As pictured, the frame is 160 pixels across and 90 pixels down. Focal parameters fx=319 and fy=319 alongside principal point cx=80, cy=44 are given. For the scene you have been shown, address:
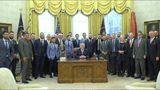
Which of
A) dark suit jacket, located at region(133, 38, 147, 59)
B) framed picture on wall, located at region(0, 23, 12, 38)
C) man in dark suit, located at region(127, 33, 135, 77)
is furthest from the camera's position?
framed picture on wall, located at region(0, 23, 12, 38)

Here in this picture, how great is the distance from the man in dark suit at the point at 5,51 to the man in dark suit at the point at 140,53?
14.0 ft

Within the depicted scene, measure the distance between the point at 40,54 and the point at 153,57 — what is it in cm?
408

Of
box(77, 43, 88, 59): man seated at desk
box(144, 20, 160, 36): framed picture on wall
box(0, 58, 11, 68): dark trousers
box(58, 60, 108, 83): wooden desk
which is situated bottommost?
box(58, 60, 108, 83): wooden desk

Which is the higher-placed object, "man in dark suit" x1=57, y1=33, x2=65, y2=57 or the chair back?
"man in dark suit" x1=57, y1=33, x2=65, y2=57

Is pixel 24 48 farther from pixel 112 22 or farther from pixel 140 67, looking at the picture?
pixel 112 22

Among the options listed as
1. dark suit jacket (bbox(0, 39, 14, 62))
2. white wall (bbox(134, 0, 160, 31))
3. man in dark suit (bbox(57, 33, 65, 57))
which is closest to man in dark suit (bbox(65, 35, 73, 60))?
man in dark suit (bbox(57, 33, 65, 57))

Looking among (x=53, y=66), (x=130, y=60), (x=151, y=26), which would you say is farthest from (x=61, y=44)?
(x=151, y=26)

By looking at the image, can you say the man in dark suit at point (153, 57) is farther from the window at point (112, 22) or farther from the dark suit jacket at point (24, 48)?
the window at point (112, 22)

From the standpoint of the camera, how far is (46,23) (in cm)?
1507

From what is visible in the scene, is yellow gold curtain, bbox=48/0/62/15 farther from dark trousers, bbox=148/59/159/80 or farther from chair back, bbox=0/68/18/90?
chair back, bbox=0/68/18/90

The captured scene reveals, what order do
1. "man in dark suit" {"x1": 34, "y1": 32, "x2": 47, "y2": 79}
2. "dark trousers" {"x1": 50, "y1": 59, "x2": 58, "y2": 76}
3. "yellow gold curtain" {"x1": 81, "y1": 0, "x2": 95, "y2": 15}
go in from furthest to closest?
"yellow gold curtain" {"x1": 81, "y1": 0, "x2": 95, "y2": 15}, "dark trousers" {"x1": 50, "y1": 59, "x2": 58, "y2": 76}, "man in dark suit" {"x1": 34, "y1": 32, "x2": 47, "y2": 79}

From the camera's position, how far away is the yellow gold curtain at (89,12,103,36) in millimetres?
14969

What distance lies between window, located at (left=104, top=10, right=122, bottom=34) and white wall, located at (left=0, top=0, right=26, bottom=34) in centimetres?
390

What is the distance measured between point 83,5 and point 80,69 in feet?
17.4
